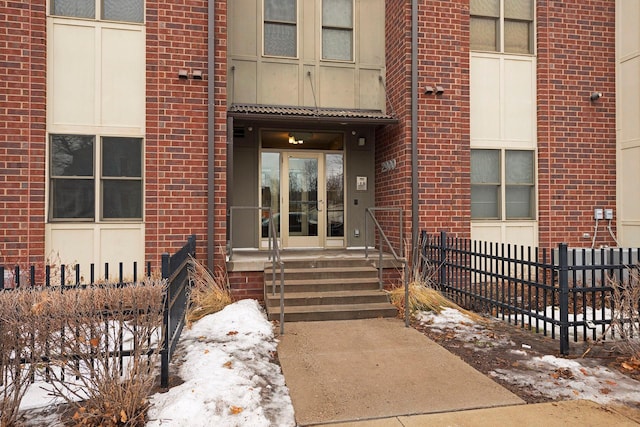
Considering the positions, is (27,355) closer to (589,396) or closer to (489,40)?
(589,396)

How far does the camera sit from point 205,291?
6820mm

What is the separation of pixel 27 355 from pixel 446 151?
7483mm

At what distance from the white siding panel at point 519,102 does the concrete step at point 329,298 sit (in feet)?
16.1

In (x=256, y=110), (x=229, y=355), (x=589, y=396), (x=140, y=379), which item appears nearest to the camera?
(x=140, y=379)

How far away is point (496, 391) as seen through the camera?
3.88m

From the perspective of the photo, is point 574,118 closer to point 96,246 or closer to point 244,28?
point 244,28

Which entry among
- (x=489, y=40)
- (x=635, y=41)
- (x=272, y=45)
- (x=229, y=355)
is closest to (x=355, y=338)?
(x=229, y=355)

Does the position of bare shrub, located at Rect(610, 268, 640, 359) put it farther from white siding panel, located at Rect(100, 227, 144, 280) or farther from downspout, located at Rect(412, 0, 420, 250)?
white siding panel, located at Rect(100, 227, 144, 280)

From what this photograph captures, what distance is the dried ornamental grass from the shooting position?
6391 millimetres

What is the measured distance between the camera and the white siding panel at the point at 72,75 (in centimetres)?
732

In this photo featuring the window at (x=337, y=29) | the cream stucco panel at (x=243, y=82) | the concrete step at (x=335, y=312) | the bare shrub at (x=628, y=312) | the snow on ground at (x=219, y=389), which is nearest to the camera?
the snow on ground at (x=219, y=389)

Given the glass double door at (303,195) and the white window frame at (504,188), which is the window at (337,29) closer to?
the glass double door at (303,195)

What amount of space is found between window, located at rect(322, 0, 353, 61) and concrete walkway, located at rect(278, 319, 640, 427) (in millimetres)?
6419

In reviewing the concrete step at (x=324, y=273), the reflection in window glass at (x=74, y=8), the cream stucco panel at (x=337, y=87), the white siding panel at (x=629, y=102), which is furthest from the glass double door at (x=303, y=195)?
the white siding panel at (x=629, y=102)
